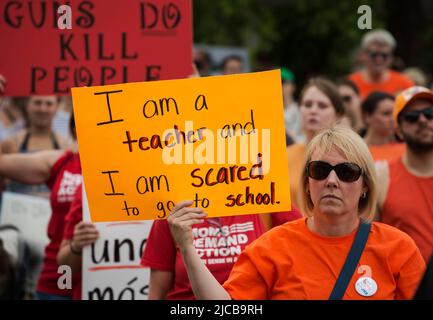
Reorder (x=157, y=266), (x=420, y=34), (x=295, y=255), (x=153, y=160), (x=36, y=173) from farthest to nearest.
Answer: (x=420, y=34) → (x=36, y=173) → (x=157, y=266) → (x=153, y=160) → (x=295, y=255)

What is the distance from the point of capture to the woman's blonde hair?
410 cm

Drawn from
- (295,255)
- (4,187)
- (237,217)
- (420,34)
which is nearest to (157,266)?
(237,217)

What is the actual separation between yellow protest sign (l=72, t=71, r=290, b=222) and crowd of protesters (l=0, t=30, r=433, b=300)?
0.57ft

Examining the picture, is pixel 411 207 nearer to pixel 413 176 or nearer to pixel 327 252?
pixel 413 176

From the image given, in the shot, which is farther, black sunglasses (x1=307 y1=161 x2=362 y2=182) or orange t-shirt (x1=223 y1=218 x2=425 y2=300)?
black sunglasses (x1=307 y1=161 x2=362 y2=182)

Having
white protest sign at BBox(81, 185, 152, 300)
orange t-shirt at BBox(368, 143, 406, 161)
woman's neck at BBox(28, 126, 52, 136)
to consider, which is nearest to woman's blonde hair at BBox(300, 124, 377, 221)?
white protest sign at BBox(81, 185, 152, 300)

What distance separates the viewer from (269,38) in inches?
729

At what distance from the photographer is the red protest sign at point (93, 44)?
5727 millimetres

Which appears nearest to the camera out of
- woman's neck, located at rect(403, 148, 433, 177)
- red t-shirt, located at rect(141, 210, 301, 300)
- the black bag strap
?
the black bag strap

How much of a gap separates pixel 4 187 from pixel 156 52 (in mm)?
3741

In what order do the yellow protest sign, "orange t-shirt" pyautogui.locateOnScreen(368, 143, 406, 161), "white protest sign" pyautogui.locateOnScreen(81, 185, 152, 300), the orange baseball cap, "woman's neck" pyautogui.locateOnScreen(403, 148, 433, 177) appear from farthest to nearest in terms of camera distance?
"orange t-shirt" pyautogui.locateOnScreen(368, 143, 406, 161) < the orange baseball cap < "woman's neck" pyautogui.locateOnScreen(403, 148, 433, 177) < "white protest sign" pyautogui.locateOnScreen(81, 185, 152, 300) < the yellow protest sign

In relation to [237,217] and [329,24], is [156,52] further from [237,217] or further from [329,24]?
[329,24]

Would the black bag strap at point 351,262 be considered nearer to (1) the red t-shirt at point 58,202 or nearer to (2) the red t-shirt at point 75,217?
(2) the red t-shirt at point 75,217

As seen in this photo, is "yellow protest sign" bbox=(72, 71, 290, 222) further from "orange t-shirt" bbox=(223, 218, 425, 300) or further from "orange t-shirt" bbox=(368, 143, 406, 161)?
"orange t-shirt" bbox=(368, 143, 406, 161)
